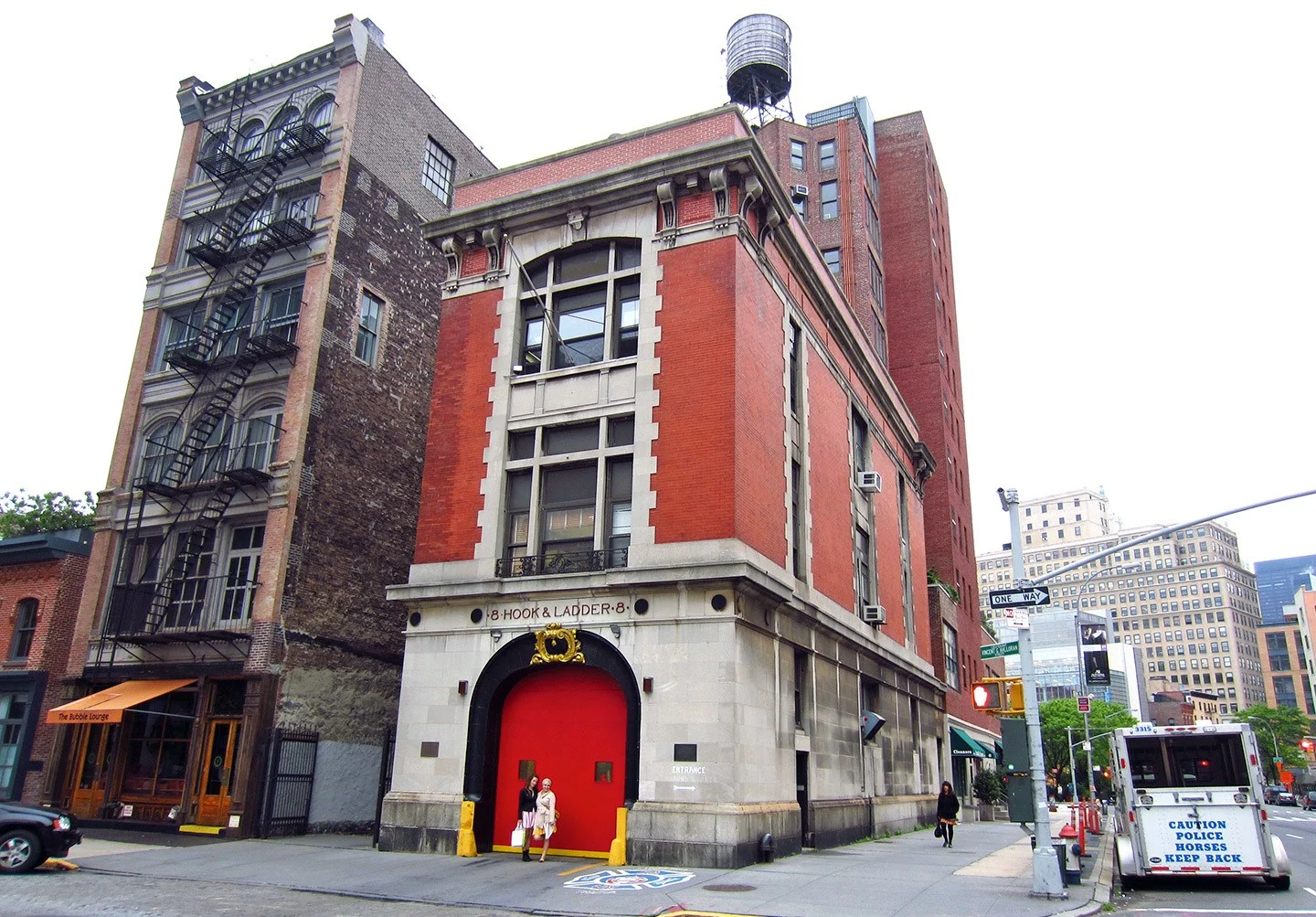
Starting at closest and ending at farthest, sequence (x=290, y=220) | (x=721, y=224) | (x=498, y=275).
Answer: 1. (x=721, y=224)
2. (x=498, y=275)
3. (x=290, y=220)

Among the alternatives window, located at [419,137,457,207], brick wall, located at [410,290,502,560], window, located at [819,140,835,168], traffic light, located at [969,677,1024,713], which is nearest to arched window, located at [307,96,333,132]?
window, located at [419,137,457,207]

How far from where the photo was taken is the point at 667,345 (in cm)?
2122

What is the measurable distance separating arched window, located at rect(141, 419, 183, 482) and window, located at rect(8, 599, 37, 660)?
20.6ft

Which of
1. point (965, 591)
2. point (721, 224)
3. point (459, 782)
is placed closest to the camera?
point (459, 782)

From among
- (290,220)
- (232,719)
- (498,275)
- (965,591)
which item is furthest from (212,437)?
(965,591)

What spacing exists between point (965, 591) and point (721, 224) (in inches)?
1653

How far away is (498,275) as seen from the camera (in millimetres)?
24094

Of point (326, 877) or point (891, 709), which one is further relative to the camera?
point (891, 709)

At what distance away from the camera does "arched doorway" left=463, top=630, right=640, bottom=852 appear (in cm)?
1941

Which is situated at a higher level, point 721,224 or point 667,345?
point 721,224

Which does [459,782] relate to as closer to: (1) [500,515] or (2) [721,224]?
(1) [500,515]

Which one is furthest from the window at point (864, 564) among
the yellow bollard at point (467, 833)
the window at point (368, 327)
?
the window at point (368, 327)

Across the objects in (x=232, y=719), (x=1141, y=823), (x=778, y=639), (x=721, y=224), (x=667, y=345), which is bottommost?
(x=1141, y=823)

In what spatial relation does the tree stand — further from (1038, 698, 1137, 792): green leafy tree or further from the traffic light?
(1038, 698, 1137, 792): green leafy tree
